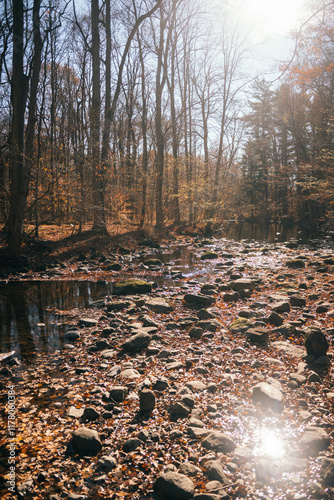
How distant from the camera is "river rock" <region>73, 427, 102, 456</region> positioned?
2689 mm

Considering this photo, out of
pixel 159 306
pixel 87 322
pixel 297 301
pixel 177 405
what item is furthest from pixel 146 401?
pixel 297 301

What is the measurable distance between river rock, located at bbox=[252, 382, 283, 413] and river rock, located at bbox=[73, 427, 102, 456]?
69.0 inches

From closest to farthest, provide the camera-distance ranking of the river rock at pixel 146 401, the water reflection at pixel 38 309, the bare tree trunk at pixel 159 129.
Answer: the river rock at pixel 146 401, the water reflection at pixel 38 309, the bare tree trunk at pixel 159 129

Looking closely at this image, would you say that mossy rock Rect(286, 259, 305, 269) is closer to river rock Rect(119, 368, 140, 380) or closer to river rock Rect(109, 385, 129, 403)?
river rock Rect(119, 368, 140, 380)

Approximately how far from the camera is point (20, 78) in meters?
9.48

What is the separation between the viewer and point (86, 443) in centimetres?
270

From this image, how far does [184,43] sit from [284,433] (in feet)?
84.3

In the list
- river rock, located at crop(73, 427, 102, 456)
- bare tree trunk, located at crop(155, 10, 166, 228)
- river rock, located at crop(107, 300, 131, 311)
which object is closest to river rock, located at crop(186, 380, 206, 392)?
river rock, located at crop(73, 427, 102, 456)

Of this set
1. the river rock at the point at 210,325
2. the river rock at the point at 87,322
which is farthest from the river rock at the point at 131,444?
the river rock at the point at 87,322

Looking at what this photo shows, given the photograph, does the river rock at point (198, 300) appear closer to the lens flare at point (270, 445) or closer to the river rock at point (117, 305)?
the river rock at point (117, 305)

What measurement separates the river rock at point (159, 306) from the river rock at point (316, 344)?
298cm

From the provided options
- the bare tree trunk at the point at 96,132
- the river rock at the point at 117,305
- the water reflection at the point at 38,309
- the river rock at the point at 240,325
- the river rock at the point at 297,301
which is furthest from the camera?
the bare tree trunk at the point at 96,132

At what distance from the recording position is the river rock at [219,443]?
2.74 m

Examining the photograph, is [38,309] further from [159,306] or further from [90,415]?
[90,415]
